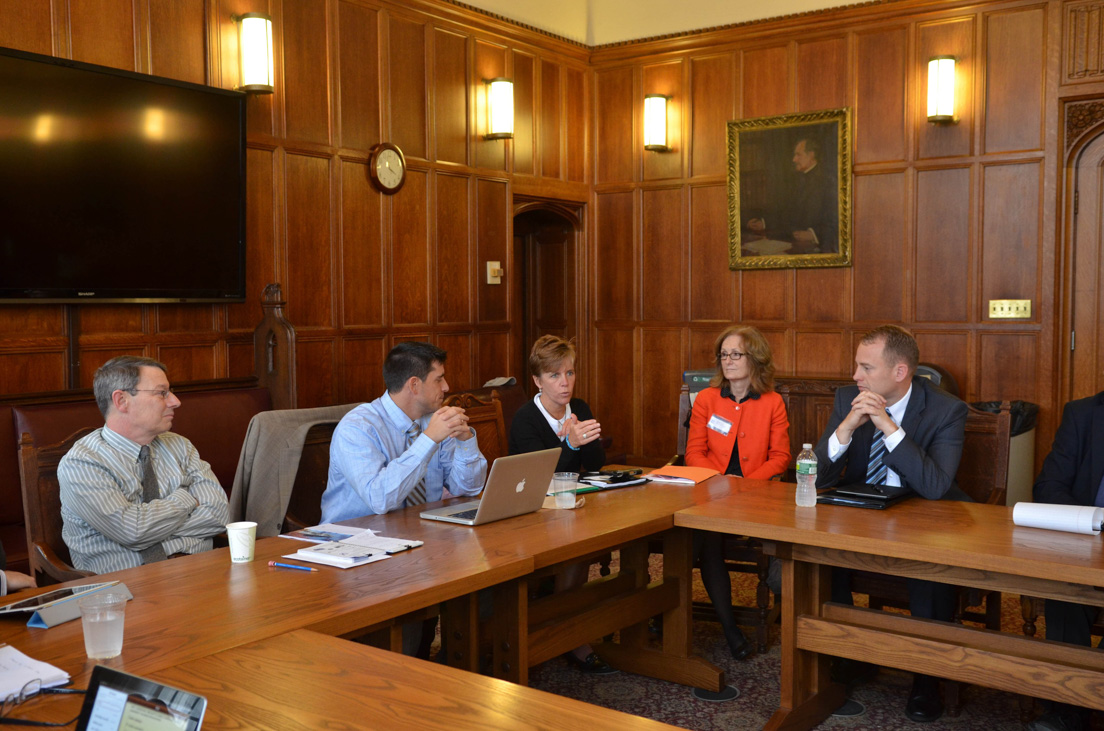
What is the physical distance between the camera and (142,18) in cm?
520

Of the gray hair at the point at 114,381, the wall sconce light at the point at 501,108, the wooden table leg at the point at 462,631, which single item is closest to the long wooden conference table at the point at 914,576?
the wooden table leg at the point at 462,631

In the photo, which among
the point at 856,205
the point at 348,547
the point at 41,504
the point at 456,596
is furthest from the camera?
the point at 856,205

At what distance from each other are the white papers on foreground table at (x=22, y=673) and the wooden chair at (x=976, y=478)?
2.82m

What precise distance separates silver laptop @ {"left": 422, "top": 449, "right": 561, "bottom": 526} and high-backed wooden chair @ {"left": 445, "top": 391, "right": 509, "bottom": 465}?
1194 millimetres

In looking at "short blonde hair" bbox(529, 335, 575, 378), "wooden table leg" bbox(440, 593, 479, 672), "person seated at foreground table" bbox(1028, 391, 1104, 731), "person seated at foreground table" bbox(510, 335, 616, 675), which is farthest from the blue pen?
"person seated at foreground table" bbox(1028, 391, 1104, 731)

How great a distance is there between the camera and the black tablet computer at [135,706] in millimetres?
1312

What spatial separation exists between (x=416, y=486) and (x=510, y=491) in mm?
724

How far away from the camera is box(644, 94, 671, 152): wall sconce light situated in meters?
7.84

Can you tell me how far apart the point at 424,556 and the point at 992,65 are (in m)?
5.76

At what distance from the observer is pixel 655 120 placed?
785cm

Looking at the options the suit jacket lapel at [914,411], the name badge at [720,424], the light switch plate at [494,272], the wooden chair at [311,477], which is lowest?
the wooden chair at [311,477]

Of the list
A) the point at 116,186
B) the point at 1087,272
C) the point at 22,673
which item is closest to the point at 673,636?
the point at 22,673

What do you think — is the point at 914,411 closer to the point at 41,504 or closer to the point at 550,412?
the point at 550,412

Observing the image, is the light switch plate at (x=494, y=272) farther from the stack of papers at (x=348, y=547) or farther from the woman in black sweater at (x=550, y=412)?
the stack of papers at (x=348, y=547)
